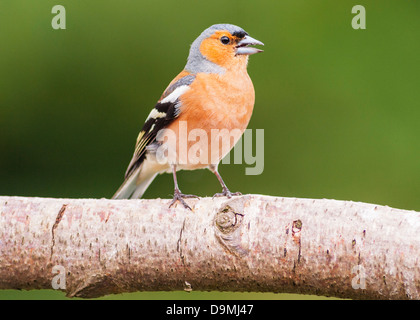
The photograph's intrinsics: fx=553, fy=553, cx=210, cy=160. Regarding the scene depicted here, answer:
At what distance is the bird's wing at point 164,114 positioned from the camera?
3.65 meters

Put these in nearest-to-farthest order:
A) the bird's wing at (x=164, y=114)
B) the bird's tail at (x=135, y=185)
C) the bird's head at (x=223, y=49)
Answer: the bird's wing at (x=164, y=114)
the bird's head at (x=223, y=49)
the bird's tail at (x=135, y=185)

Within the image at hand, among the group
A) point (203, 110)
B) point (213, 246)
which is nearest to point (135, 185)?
point (203, 110)

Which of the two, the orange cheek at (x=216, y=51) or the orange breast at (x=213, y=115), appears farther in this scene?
the orange cheek at (x=216, y=51)

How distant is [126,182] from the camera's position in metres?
3.93

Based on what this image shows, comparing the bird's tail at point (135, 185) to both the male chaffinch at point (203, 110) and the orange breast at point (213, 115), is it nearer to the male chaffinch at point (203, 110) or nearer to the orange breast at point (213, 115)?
the male chaffinch at point (203, 110)

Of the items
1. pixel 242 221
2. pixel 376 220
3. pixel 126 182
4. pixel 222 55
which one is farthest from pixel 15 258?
pixel 222 55

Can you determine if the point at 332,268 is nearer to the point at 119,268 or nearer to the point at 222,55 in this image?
the point at 119,268

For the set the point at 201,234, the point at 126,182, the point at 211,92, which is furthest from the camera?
the point at 126,182

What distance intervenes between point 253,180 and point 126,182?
104 centimetres

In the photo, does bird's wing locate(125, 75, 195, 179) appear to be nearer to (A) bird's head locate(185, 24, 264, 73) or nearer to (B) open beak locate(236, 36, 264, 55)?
(A) bird's head locate(185, 24, 264, 73)

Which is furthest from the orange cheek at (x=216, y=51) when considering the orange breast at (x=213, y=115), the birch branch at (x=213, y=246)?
the birch branch at (x=213, y=246)

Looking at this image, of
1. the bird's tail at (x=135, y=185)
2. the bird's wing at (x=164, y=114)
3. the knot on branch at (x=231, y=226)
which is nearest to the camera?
the knot on branch at (x=231, y=226)

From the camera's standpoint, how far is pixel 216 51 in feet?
12.4

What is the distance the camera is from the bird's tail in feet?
13.0
